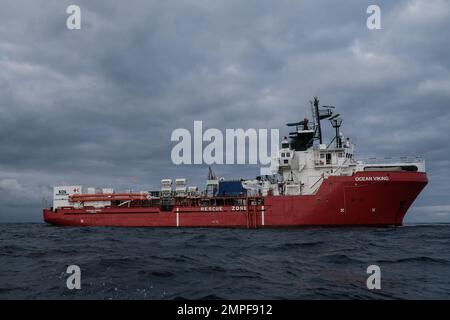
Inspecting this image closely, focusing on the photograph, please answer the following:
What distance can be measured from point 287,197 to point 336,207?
4.46 m

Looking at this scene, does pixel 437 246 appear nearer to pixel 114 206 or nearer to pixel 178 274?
pixel 178 274

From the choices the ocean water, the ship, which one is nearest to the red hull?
the ship

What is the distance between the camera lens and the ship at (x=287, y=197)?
105 ft

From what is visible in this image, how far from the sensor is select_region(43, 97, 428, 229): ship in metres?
32.2

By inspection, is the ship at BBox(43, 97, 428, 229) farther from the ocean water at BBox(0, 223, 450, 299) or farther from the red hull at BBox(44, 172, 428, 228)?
the ocean water at BBox(0, 223, 450, 299)

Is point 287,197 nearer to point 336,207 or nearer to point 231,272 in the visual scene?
point 336,207

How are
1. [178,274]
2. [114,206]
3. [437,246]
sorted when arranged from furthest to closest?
1. [114,206]
2. [437,246]
3. [178,274]

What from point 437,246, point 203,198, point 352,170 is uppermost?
point 352,170

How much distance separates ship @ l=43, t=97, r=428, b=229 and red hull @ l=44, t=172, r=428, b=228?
8 cm

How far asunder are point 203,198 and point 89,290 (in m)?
28.9

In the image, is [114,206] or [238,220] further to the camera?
[114,206]

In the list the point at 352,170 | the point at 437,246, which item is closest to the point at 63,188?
the point at 352,170
